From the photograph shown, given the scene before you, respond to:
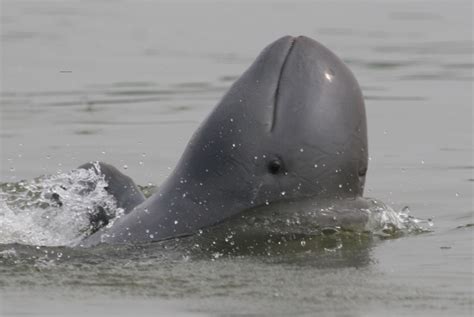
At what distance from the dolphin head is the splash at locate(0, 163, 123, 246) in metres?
0.97

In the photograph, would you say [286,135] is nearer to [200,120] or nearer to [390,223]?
[390,223]

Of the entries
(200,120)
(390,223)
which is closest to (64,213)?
(390,223)

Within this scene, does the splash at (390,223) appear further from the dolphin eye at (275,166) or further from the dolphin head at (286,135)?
the dolphin eye at (275,166)

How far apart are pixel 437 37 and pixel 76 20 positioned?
4818 millimetres

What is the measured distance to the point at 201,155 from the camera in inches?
303

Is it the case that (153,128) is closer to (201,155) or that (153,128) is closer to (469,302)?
(201,155)

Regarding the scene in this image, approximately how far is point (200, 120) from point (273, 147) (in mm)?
5154

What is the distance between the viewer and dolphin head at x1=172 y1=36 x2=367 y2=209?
7.58 m

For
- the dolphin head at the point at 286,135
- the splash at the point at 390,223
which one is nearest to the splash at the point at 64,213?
→ the dolphin head at the point at 286,135

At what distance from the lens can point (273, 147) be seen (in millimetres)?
7578

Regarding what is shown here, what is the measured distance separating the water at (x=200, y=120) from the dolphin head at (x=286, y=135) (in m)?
0.33

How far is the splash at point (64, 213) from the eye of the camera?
8.45 metres

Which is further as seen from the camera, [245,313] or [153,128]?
[153,128]

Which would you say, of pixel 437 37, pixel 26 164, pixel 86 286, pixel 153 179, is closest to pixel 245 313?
pixel 86 286
